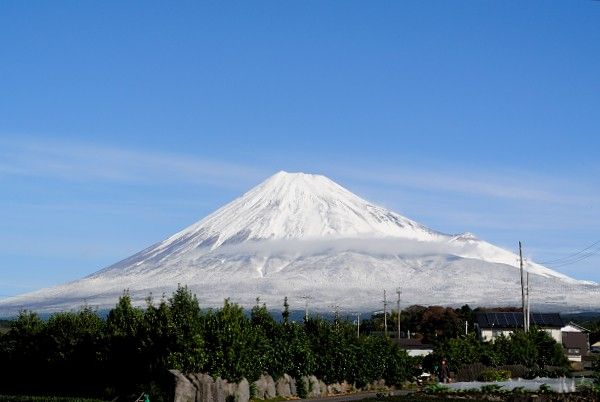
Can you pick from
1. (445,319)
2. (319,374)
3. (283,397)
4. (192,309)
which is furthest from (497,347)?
(445,319)

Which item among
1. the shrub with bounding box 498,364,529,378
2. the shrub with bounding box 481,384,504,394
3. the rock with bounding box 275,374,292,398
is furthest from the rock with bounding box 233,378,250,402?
the shrub with bounding box 498,364,529,378

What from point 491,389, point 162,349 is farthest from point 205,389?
point 491,389

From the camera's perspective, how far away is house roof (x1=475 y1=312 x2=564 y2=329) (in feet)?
336

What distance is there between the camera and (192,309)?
30016 millimetres

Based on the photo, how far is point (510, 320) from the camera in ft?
344

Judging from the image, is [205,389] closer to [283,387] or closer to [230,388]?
[230,388]

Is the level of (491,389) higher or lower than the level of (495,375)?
lower

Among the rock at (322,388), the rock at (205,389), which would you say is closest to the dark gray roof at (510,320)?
the rock at (322,388)

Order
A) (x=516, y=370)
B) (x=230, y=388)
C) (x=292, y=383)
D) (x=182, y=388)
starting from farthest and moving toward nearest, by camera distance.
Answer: (x=516, y=370)
(x=292, y=383)
(x=230, y=388)
(x=182, y=388)

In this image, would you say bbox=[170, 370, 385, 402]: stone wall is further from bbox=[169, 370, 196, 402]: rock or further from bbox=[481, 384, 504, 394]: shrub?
bbox=[481, 384, 504, 394]: shrub

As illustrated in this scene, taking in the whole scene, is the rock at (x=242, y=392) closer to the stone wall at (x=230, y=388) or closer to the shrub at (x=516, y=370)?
the stone wall at (x=230, y=388)

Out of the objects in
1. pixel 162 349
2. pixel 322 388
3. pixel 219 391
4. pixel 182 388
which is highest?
pixel 162 349

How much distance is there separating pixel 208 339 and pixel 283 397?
4281 mm

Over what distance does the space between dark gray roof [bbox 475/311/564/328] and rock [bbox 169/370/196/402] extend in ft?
251
